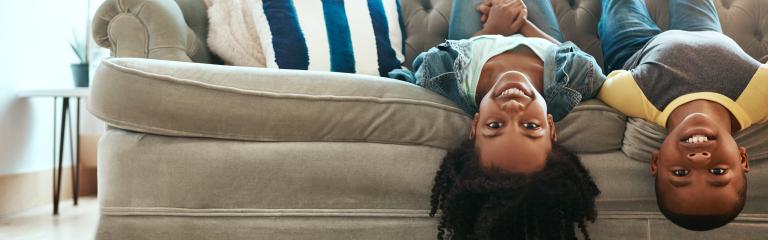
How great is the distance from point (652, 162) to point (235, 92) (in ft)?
2.48

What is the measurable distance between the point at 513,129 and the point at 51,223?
1.56 meters

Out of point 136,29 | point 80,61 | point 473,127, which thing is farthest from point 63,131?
point 473,127

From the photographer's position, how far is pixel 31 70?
2.29 metres

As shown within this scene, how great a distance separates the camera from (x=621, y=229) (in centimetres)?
119

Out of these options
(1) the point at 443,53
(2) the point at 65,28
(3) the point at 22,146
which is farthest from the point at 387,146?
(2) the point at 65,28

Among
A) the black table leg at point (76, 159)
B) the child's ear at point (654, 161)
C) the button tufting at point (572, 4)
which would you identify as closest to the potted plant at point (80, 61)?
the black table leg at point (76, 159)

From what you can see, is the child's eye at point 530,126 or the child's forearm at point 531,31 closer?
the child's eye at point 530,126

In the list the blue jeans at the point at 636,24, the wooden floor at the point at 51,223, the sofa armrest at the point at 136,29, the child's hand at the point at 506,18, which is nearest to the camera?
the sofa armrest at the point at 136,29

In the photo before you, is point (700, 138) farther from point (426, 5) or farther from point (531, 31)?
point (426, 5)

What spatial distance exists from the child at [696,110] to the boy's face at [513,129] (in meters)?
0.19

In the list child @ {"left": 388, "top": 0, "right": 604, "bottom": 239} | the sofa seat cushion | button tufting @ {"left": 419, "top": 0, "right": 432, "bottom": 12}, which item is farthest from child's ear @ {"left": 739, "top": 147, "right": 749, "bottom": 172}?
button tufting @ {"left": 419, "top": 0, "right": 432, "bottom": 12}

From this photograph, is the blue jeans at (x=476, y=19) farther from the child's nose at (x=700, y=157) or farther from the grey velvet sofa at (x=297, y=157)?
the child's nose at (x=700, y=157)

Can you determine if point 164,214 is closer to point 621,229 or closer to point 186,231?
point 186,231

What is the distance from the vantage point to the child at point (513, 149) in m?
1.07
